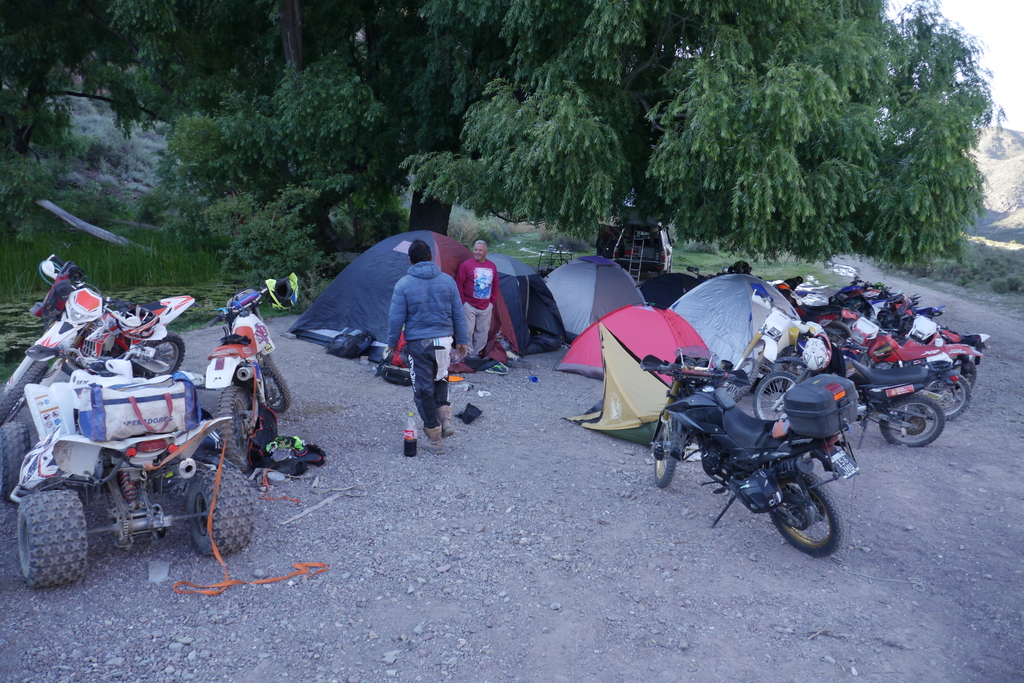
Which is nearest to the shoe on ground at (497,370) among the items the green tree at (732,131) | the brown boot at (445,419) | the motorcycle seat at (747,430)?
the green tree at (732,131)

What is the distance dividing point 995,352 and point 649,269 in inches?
304

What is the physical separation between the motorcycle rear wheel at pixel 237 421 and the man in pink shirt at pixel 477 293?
3.76m

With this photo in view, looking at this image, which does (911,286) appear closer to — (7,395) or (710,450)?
(710,450)

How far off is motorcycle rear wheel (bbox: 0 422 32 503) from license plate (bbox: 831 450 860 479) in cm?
507

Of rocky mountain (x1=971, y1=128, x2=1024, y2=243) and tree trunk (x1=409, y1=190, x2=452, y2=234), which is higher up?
rocky mountain (x1=971, y1=128, x2=1024, y2=243)

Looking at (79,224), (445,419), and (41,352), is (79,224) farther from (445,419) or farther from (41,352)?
(445,419)

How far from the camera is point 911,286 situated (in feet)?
65.7

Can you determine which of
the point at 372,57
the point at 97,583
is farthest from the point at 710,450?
the point at 372,57

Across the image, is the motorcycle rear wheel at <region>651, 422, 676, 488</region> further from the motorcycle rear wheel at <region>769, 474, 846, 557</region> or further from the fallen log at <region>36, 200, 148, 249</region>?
the fallen log at <region>36, 200, 148, 249</region>

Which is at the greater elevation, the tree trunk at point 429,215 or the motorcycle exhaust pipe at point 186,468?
the tree trunk at point 429,215

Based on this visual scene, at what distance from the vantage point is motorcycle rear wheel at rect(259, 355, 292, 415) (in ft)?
20.9

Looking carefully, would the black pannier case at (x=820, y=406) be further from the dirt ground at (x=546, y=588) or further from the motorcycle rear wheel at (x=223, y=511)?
the motorcycle rear wheel at (x=223, y=511)

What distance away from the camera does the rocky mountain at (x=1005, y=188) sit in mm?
41906

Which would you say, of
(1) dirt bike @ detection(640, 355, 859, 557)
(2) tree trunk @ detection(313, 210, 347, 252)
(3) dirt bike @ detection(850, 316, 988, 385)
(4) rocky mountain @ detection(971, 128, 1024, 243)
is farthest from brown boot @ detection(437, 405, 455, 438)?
(4) rocky mountain @ detection(971, 128, 1024, 243)
